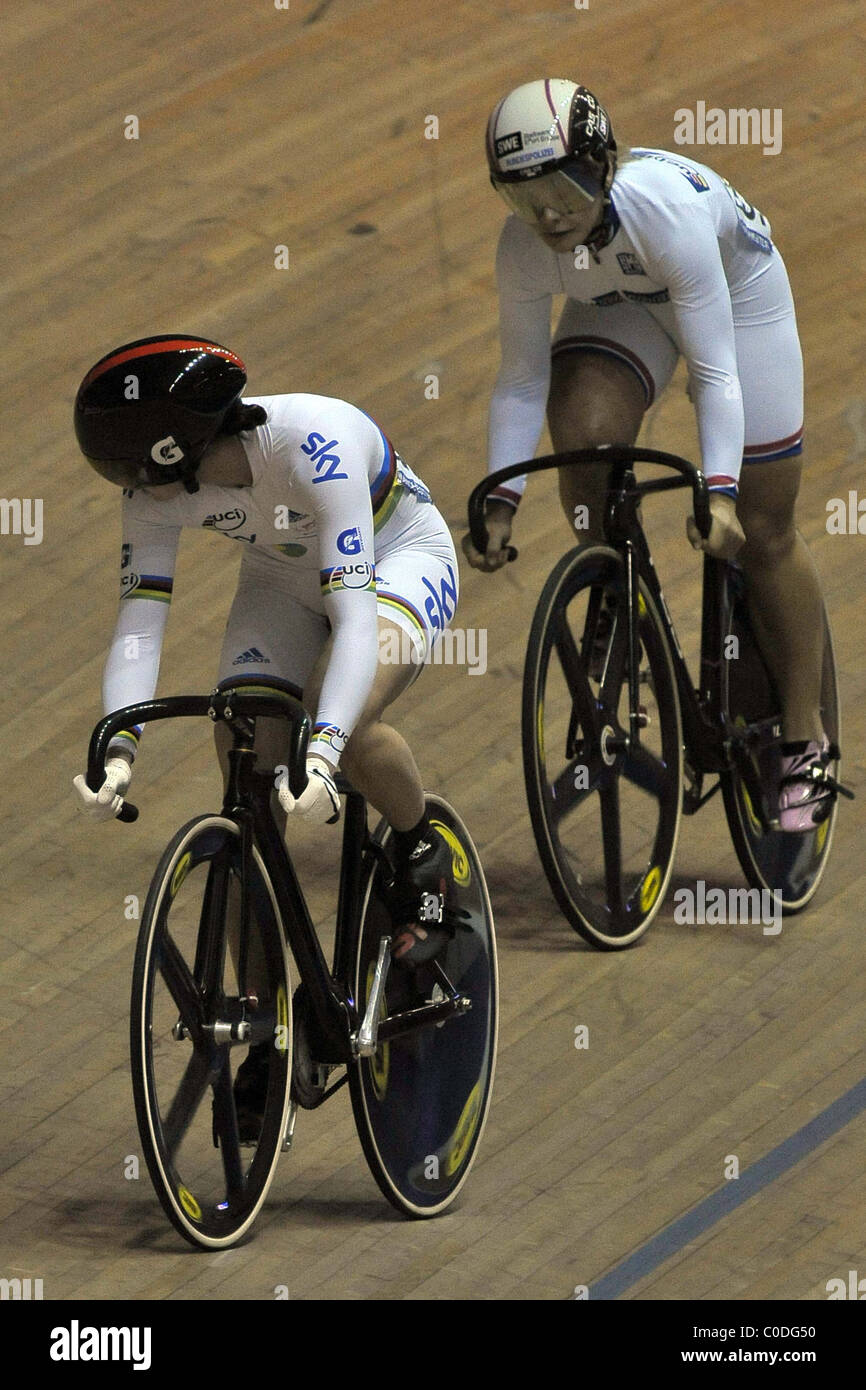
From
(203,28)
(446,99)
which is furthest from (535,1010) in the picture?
(203,28)

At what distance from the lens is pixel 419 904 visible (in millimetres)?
4227

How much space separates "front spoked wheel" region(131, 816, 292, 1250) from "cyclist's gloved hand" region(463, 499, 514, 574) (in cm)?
138

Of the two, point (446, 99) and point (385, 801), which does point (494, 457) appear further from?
point (446, 99)

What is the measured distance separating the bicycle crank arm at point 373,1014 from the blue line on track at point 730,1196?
0.57 m

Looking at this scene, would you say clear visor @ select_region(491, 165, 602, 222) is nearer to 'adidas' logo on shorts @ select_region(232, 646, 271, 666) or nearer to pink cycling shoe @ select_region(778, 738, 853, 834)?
'adidas' logo on shorts @ select_region(232, 646, 271, 666)

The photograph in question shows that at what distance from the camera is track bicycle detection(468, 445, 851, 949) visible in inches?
199

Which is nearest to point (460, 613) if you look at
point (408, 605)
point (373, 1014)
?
point (408, 605)

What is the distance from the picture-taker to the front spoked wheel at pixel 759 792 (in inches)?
216

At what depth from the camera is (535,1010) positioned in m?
5.05

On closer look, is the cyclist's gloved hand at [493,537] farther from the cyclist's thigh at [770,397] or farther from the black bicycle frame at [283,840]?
the black bicycle frame at [283,840]

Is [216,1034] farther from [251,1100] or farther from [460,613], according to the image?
[460,613]

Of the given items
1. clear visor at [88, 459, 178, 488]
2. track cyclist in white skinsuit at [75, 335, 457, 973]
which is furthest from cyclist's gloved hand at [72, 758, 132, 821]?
clear visor at [88, 459, 178, 488]

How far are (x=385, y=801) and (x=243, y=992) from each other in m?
0.44
